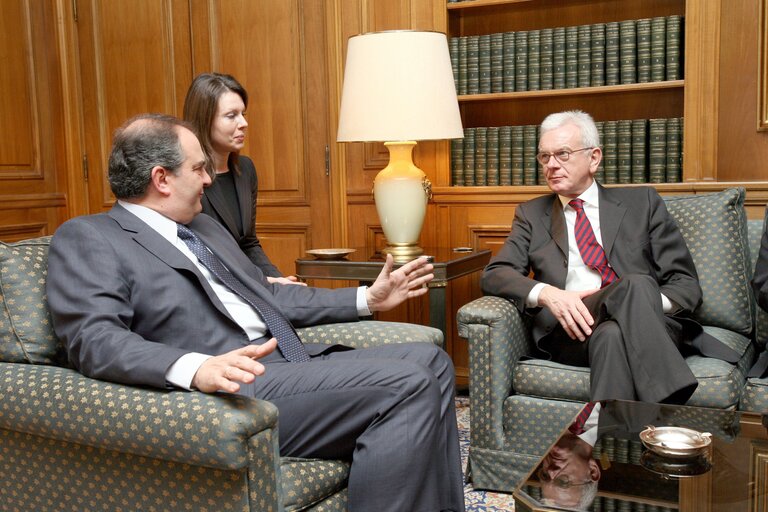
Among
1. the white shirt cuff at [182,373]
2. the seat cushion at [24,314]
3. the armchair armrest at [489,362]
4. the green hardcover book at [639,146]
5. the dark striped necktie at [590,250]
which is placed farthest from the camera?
the green hardcover book at [639,146]

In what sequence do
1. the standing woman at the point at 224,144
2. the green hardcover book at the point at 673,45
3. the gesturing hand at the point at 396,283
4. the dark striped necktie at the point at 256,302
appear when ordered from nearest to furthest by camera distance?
the dark striped necktie at the point at 256,302
the gesturing hand at the point at 396,283
the standing woman at the point at 224,144
the green hardcover book at the point at 673,45

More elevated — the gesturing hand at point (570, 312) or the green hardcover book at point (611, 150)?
the green hardcover book at point (611, 150)

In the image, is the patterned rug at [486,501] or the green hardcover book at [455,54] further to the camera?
the green hardcover book at [455,54]

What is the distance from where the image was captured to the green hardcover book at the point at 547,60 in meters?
3.33

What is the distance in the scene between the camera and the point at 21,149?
430cm

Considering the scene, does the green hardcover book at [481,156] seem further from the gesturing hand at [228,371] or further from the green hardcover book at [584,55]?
the gesturing hand at [228,371]

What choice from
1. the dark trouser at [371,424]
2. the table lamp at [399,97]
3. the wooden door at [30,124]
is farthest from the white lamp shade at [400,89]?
the wooden door at [30,124]

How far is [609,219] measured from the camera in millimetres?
2744

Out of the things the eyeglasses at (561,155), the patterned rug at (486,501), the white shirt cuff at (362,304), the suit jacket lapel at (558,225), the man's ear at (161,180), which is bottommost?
the patterned rug at (486,501)

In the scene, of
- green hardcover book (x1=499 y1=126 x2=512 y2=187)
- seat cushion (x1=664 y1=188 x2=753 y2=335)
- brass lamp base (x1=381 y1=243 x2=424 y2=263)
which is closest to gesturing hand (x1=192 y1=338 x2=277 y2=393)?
brass lamp base (x1=381 y1=243 x2=424 y2=263)

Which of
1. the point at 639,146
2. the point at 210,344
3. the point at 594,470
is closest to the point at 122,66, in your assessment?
the point at 639,146

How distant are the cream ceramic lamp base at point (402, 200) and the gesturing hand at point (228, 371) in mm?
1645

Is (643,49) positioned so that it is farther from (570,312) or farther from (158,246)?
(158,246)

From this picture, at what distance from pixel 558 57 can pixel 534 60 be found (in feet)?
0.34
